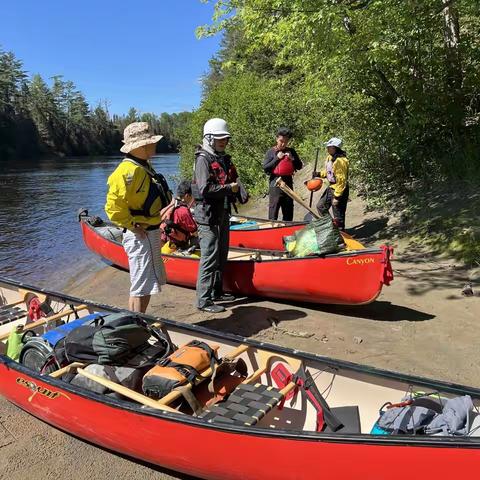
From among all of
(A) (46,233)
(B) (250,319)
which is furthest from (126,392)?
(A) (46,233)

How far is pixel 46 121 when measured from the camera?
259ft

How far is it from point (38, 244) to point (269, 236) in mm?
7207

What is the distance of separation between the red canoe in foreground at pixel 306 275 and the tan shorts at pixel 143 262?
5.70 ft

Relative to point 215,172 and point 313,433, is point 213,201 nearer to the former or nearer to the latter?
point 215,172

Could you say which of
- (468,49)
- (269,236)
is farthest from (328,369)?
(468,49)

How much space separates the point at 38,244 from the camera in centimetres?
1282

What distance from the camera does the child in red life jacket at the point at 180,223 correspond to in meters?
7.22

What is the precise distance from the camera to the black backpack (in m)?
3.67

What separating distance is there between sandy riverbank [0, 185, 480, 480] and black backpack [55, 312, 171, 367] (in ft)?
2.05

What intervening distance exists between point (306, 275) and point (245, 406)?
2764 millimetres

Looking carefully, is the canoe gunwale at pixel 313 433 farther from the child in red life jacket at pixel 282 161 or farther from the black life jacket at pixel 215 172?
the child in red life jacket at pixel 282 161

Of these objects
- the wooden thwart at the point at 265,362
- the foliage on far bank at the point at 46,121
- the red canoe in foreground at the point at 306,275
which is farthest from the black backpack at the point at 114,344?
the foliage on far bank at the point at 46,121

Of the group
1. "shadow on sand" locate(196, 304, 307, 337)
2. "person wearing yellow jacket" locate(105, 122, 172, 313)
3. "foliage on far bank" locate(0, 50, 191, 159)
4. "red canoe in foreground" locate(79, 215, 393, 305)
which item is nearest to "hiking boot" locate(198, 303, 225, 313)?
"shadow on sand" locate(196, 304, 307, 337)

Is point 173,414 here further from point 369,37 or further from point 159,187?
point 369,37
